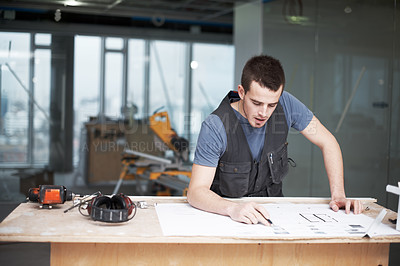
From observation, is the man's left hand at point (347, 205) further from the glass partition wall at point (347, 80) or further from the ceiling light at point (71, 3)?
the ceiling light at point (71, 3)

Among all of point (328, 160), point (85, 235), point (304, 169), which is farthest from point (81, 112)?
point (85, 235)

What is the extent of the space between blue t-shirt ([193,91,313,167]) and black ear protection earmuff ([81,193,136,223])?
43 centimetres

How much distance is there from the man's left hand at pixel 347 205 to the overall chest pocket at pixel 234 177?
15.5 inches

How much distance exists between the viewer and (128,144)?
473 centimetres

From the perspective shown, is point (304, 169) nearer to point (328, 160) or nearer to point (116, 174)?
point (116, 174)

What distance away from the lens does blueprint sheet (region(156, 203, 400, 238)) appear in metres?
1.44

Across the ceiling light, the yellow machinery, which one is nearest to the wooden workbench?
the yellow machinery

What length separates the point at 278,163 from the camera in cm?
214

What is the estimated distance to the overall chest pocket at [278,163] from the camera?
2107mm

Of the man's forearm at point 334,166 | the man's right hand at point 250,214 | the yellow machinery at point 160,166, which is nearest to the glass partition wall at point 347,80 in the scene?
the yellow machinery at point 160,166

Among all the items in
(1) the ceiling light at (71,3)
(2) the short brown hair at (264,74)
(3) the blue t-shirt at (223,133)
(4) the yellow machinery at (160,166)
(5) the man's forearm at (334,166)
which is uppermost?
(1) the ceiling light at (71,3)

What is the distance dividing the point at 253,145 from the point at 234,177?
0.17 m

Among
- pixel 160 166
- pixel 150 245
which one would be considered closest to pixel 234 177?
pixel 150 245

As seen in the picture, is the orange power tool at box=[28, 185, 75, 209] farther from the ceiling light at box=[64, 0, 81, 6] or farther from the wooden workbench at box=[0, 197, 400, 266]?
the ceiling light at box=[64, 0, 81, 6]
